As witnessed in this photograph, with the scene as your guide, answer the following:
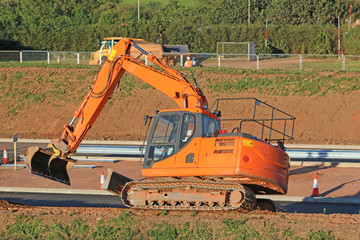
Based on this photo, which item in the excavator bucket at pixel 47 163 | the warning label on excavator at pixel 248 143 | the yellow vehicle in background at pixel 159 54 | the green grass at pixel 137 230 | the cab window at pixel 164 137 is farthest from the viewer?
the yellow vehicle in background at pixel 159 54

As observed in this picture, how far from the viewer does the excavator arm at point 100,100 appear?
14741 millimetres

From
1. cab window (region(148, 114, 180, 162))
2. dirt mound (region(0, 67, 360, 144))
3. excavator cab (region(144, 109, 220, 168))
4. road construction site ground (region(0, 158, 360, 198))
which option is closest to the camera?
excavator cab (region(144, 109, 220, 168))

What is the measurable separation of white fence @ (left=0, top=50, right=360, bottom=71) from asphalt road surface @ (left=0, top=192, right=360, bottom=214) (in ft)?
83.1

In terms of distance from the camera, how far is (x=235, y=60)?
43812mm

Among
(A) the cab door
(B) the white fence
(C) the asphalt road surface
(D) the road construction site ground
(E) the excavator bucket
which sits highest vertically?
(B) the white fence

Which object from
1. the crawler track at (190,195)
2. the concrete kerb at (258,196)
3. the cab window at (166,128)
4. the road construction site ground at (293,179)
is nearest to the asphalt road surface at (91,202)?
the concrete kerb at (258,196)

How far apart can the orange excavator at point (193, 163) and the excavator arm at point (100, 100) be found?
0.08ft

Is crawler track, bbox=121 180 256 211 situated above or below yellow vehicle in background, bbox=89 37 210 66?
below

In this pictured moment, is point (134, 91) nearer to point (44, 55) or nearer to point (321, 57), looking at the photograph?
point (44, 55)

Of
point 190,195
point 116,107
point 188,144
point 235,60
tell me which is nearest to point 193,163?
point 188,144

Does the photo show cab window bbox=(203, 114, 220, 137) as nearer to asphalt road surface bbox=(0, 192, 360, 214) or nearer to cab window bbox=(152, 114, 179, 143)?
cab window bbox=(152, 114, 179, 143)

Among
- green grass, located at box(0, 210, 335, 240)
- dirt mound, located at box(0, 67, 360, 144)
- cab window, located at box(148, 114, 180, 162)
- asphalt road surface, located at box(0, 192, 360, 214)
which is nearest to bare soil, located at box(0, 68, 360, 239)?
dirt mound, located at box(0, 67, 360, 144)

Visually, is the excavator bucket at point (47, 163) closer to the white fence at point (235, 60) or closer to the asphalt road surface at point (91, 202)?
the asphalt road surface at point (91, 202)

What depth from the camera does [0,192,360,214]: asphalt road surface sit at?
16.3 meters
